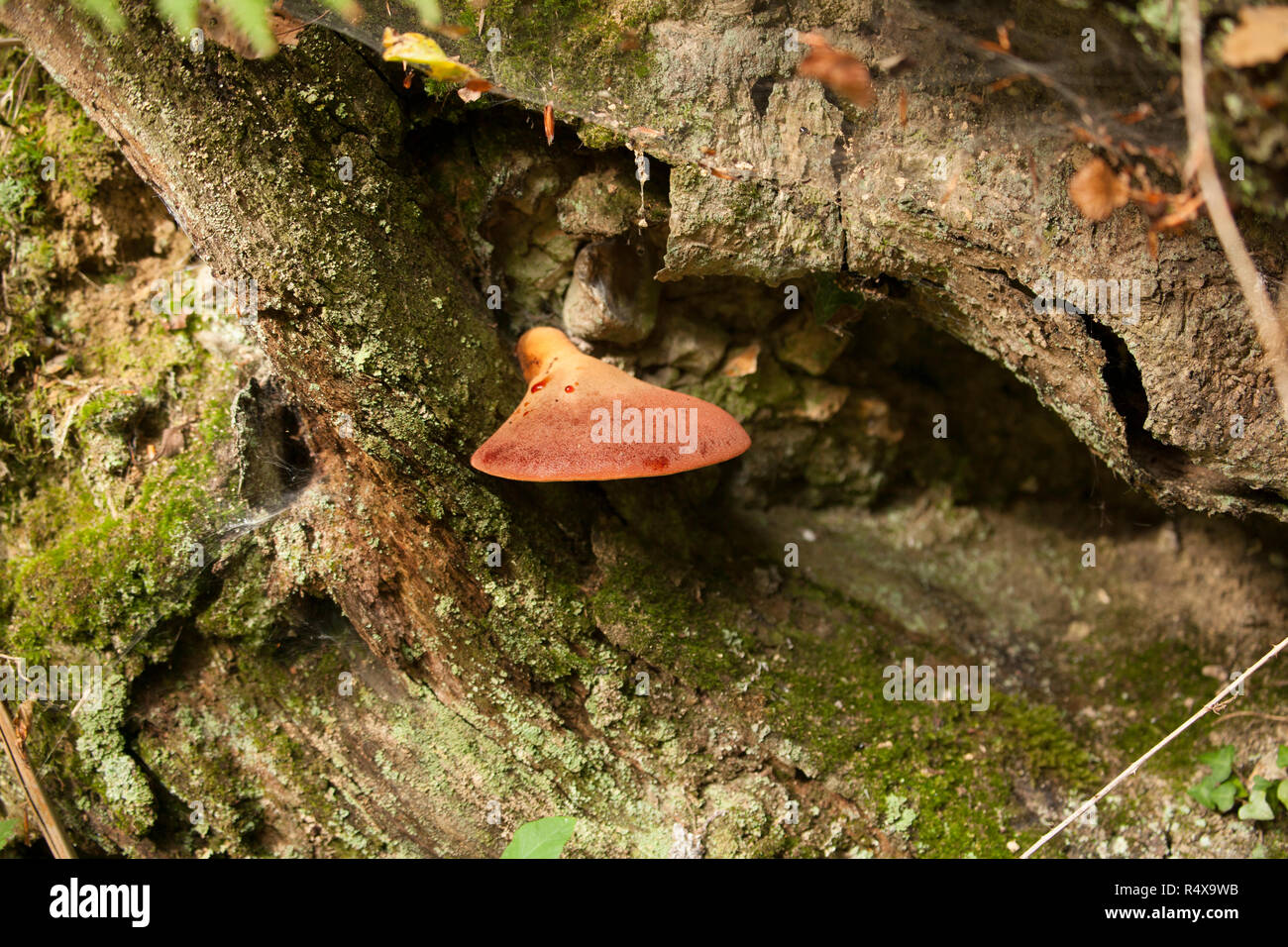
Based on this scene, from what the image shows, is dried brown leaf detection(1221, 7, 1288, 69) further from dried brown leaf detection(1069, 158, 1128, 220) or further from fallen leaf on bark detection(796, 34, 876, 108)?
fallen leaf on bark detection(796, 34, 876, 108)

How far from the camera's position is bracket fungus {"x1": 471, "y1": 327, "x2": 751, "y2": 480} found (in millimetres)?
2588

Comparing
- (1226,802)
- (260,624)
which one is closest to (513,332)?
(260,624)

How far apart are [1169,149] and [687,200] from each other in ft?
4.73

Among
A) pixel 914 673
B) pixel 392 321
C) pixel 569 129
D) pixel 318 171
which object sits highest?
pixel 569 129

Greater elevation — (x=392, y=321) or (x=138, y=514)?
(x=392, y=321)

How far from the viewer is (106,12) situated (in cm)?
263

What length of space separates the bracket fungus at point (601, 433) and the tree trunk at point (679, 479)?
392 millimetres

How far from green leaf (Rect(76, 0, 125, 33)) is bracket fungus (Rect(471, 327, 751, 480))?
180cm

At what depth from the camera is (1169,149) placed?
213 centimetres

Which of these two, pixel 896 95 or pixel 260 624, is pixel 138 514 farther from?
pixel 896 95

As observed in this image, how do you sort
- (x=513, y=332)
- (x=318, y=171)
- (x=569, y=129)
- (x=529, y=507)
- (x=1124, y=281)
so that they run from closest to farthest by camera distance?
1. (x=1124, y=281)
2. (x=318, y=171)
3. (x=569, y=129)
4. (x=529, y=507)
5. (x=513, y=332)

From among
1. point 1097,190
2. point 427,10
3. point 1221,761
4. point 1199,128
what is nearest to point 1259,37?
point 1199,128

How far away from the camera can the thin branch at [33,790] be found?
331cm

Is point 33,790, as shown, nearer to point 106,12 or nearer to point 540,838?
point 540,838
